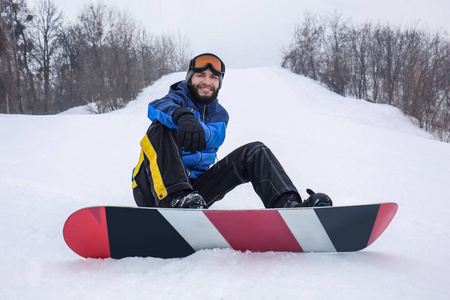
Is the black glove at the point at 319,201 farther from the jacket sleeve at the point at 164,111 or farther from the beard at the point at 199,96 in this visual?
the beard at the point at 199,96

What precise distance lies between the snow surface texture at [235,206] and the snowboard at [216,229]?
45mm

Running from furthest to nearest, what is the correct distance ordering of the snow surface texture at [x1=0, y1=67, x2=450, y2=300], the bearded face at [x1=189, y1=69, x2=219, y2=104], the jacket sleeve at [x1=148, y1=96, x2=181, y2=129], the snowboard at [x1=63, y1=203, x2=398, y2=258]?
1. the bearded face at [x1=189, y1=69, x2=219, y2=104]
2. the jacket sleeve at [x1=148, y1=96, x2=181, y2=129]
3. the snowboard at [x1=63, y1=203, x2=398, y2=258]
4. the snow surface texture at [x1=0, y1=67, x2=450, y2=300]

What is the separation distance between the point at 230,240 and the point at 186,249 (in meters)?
0.17

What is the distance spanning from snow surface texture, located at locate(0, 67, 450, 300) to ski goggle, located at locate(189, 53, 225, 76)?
95cm

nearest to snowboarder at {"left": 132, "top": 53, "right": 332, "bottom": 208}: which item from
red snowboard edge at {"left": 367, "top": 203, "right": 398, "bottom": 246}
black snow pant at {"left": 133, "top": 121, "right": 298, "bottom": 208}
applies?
black snow pant at {"left": 133, "top": 121, "right": 298, "bottom": 208}

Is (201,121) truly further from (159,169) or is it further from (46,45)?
(46,45)

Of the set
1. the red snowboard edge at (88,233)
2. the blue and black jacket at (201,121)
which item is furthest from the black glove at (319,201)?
the red snowboard edge at (88,233)

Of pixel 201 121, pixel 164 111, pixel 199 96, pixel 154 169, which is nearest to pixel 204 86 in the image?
pixel 199 96

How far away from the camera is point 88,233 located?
A: 1093 millimetres

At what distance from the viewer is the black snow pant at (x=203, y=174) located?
1.26m

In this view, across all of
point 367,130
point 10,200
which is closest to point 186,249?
point 10,200

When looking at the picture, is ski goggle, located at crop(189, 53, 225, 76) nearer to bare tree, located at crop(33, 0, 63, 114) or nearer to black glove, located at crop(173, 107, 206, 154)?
black glove, located at crop(173, 107, 206, 154)

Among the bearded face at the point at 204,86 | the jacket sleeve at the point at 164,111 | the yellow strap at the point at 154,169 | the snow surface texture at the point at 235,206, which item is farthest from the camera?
the bearded face at the point at 204,86

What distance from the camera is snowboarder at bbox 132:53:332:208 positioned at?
1.25m
